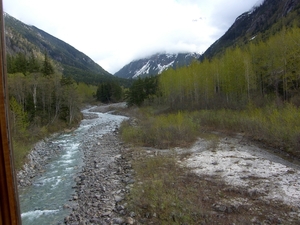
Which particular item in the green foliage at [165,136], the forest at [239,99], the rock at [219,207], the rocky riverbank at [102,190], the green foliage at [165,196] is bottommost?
the rocky riverbank at [102,190]

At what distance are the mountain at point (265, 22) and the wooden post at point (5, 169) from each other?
64.3 metres

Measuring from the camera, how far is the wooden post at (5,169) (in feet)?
2.98

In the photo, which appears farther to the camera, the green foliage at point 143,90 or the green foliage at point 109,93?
the green foliage at point 109,93

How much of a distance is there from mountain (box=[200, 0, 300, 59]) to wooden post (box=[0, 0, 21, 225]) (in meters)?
64.3

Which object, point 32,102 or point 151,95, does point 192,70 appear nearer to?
point 151,95

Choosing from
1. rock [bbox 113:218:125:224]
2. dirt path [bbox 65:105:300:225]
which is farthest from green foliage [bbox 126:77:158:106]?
rock [bbox 113:218:125:224]

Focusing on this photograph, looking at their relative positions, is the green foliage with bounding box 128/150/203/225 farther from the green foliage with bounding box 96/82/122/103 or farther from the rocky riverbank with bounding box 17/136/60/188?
the green foliage with bounding box 96/82/122/103

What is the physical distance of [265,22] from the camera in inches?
3492

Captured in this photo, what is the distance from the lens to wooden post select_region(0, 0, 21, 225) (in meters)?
0.91

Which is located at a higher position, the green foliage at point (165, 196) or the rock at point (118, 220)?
the green foliage at point (165, 196)

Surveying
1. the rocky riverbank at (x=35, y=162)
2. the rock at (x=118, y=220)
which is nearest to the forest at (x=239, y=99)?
the rocky riverbank at (x=35, y=162)

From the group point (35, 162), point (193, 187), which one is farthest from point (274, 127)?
point (35, 162)

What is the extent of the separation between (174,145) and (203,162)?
13.1ft

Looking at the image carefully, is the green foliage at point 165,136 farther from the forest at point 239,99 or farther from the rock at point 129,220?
the rock at point 129,220
